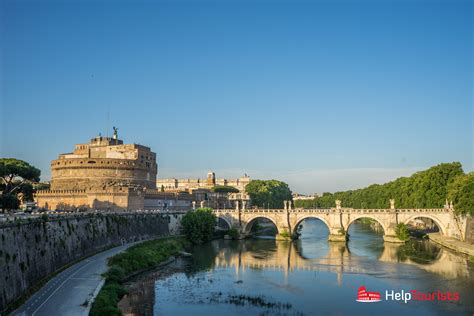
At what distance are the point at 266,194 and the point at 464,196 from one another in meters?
49.6

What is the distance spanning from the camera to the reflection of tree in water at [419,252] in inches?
1909

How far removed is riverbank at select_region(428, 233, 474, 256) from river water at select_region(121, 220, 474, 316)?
1.15 meters

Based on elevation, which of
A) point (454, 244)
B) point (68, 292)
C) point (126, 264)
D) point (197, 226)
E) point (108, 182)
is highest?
point (108, 182)

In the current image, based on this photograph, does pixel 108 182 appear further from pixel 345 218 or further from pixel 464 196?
pixel 464 196

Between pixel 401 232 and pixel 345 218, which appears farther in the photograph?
pixel 345 218

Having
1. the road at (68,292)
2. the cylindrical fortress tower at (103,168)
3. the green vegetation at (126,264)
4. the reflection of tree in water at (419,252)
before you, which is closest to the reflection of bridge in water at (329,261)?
the reflection of tree in water at (419,252)

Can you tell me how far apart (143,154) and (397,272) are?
45.8 metres

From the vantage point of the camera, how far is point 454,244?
53.7 metres

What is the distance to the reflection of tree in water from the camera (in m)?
48.5

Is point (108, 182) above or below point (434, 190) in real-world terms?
above

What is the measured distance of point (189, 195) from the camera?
81812mm

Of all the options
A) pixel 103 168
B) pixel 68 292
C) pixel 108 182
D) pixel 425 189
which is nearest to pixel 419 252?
pixel 425 189

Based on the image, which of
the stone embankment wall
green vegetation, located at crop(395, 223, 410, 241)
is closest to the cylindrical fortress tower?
the stone embankment wall

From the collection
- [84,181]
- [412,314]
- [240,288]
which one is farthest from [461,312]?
[84,181]
